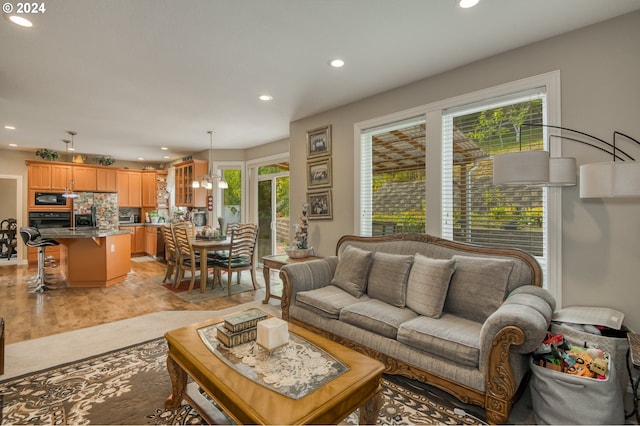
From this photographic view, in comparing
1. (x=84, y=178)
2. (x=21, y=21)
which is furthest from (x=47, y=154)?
(x=21, y=21)

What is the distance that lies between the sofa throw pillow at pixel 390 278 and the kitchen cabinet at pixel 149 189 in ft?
25.6

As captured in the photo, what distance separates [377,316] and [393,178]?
5.73 feet

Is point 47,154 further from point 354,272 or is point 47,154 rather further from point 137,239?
point 354,272

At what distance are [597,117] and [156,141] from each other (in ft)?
22.4

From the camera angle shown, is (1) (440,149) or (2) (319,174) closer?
(1) (440,149)

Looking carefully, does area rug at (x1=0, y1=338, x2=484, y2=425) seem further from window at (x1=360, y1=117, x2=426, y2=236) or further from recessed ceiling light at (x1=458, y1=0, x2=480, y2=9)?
recessed ceiling light at (x1=458, y1=0, x2=480, y2=9)

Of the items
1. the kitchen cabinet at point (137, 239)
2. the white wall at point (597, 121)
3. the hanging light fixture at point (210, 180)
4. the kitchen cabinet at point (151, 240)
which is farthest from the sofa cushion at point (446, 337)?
the kitchen cabinet at point (137, 239)

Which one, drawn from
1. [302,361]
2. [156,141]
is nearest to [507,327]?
[302,361]

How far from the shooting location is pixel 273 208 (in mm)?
6652

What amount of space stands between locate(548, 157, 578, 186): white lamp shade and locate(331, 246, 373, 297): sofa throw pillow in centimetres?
162

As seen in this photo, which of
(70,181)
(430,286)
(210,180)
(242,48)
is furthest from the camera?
(70,181)

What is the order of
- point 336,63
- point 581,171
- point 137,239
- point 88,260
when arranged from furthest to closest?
point 137,239, point 88,260, point 336,63, point 581,171

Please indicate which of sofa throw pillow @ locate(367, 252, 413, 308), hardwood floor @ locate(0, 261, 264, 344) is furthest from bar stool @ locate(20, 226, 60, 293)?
sofa throw pillow @ locate(367, 252, 413, 308)

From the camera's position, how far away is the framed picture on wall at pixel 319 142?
425 cm
